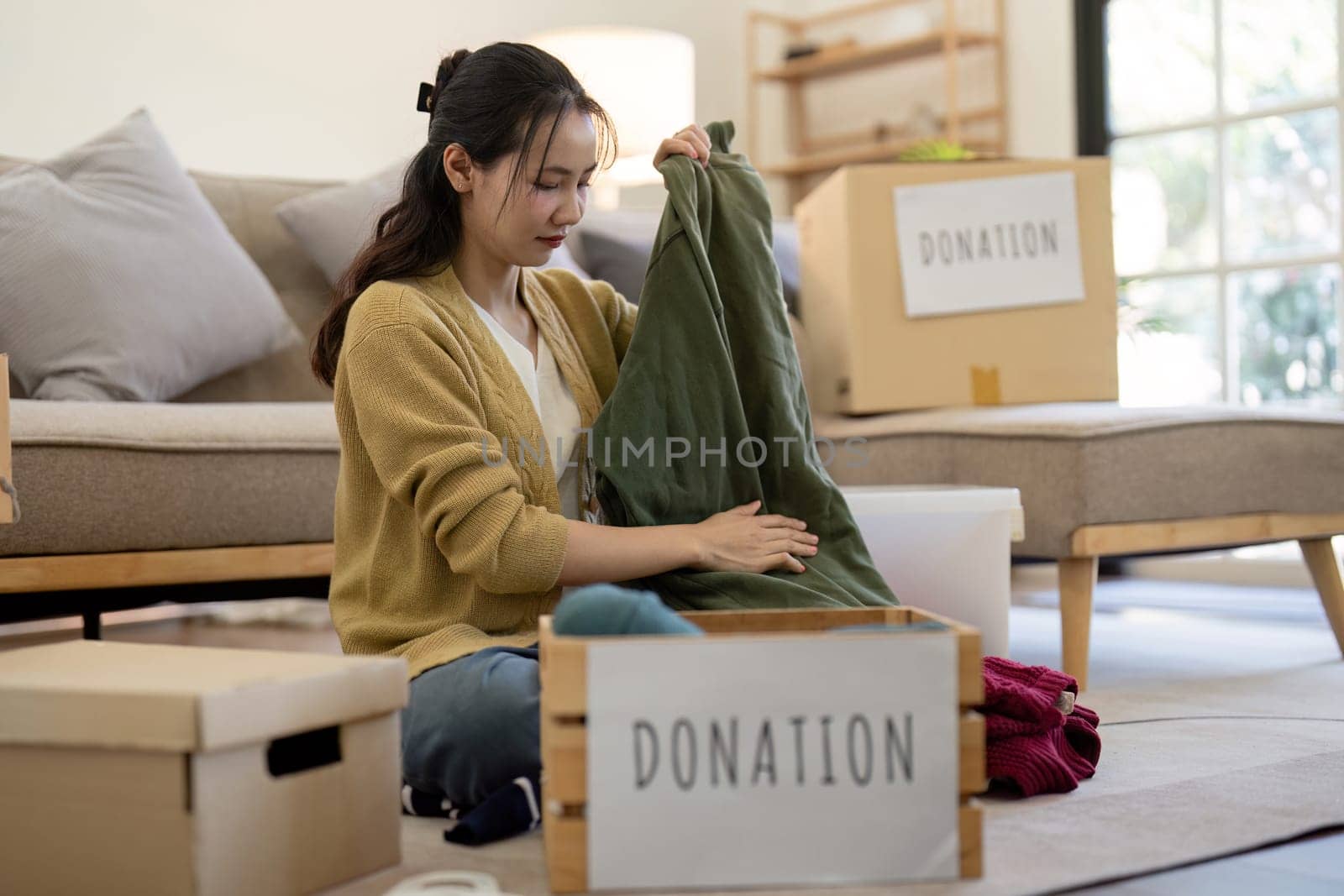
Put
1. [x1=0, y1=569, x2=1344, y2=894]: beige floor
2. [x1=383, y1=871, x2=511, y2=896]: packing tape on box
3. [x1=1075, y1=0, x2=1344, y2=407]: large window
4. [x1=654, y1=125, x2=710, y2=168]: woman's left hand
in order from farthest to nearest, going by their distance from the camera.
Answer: [x1=1075, y1=0, x2=1344, y2=407]: large window
[x1=654, y1=125, x2=710, y2=168]: woman's left hand
[x1=0, y1=569, x2=1344, y2=894]: beige floor
[x1=383, y1=871, x2=511, y2=896]: packing tape on box

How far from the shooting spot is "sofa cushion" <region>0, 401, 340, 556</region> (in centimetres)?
152

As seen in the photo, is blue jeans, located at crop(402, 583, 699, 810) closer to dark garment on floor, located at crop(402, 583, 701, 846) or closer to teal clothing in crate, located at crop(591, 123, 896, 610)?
dark garment on floor, located at crop(402, 583, 701, 846)

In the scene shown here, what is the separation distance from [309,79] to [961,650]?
2.79m

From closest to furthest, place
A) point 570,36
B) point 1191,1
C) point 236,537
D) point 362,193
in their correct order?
1. point 236,537
2. point 362,193
3. point 570,36
4. point 1191,1

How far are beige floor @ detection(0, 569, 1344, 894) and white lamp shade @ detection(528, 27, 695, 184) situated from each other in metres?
1.13

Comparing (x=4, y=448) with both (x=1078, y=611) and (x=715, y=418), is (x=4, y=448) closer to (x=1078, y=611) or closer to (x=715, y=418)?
(x=715, y=418)

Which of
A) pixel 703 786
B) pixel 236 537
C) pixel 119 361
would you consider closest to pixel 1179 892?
pixel 703 786

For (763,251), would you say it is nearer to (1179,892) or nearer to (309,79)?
(1179,892)

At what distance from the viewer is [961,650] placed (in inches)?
35.0

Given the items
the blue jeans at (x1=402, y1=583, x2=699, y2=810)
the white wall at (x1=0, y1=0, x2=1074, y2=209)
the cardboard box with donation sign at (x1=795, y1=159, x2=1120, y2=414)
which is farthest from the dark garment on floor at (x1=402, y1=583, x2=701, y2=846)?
the white wall at (x1=0, y1=0, x2=1074, y2=209)

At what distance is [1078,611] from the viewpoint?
172cm

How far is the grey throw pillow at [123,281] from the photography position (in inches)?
69.9

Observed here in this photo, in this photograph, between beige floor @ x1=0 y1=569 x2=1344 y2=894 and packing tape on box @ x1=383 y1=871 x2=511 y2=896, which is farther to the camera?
beige floor @ x1=0 y1=569 x2=1344 y2=894

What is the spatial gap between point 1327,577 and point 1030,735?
0.95m
